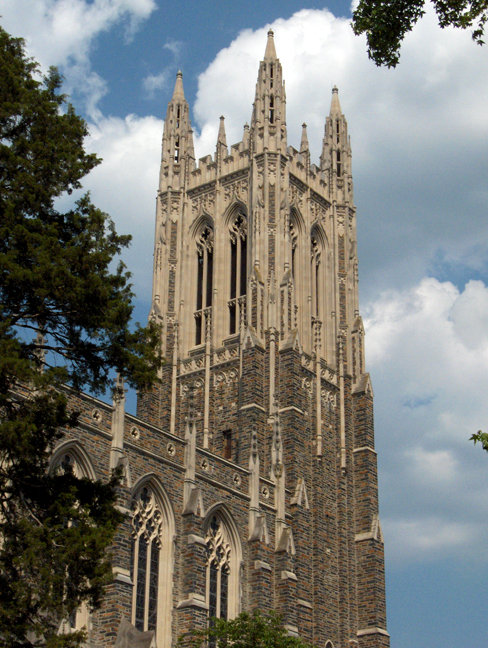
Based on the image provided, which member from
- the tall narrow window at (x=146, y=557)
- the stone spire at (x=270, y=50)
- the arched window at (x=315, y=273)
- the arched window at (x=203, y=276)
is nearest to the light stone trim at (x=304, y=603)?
the tall narrow window at (x=146, y=557)

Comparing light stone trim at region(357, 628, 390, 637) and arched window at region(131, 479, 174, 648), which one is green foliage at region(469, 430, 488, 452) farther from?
light stone trim at region(357, 628, 390, 637)

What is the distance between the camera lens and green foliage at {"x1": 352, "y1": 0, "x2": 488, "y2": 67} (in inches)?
543

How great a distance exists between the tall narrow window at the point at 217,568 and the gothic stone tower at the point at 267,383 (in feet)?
0.19

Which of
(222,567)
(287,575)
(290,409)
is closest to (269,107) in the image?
(290,409)

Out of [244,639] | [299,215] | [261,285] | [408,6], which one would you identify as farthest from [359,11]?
[299,215]

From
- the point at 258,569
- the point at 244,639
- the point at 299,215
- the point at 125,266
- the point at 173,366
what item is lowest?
the point at 244,639

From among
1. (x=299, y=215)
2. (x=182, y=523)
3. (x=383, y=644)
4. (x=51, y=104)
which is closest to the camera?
(x=51, y=104)

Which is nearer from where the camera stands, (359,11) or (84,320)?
(359,11)

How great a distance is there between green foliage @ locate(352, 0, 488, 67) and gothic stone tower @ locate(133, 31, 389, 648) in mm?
19989

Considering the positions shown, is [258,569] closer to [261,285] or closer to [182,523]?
[182,523]

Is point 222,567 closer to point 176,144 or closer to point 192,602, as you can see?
point 192,602

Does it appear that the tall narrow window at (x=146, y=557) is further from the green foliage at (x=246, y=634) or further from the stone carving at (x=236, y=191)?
the stone carving at (x=236, y=191)

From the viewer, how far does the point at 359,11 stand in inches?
562

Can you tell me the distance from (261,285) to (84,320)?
2648 centimetres
